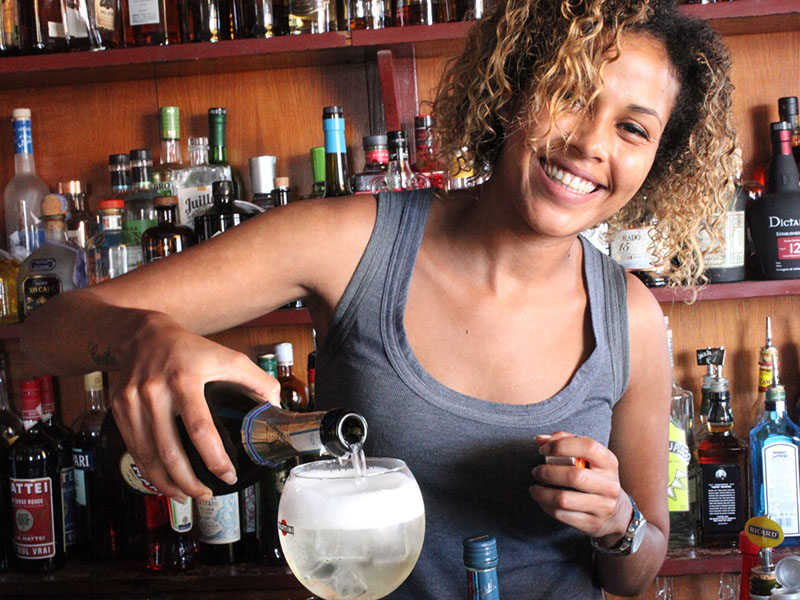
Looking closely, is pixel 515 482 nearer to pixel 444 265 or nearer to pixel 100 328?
pixel 444 265

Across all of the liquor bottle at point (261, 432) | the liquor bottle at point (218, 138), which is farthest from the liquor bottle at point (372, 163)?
the liquor bottle at point (261, 432)

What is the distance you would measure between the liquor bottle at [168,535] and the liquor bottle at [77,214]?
1.75ft

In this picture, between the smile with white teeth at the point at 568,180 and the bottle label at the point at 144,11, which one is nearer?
the smile with white teeth at the point at 568,180

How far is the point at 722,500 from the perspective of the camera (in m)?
1.68

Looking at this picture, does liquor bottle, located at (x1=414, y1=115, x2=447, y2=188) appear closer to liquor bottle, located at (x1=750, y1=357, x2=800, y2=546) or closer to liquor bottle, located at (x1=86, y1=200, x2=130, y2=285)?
liquor bottle, located at (x1=86, y1=200, x2=130, y2=285)

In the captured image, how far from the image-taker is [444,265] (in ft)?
3.93

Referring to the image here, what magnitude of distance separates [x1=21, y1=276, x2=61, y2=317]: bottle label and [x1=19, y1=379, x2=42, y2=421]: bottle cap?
6.0 inches

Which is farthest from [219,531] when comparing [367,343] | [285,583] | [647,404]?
[647,404]

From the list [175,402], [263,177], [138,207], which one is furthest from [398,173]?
[175,402]

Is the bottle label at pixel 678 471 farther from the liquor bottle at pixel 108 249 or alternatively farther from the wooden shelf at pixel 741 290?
the liquor bottle at pixel 108 249

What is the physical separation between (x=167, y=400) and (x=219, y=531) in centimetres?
118

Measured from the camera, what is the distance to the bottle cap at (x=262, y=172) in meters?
1.78

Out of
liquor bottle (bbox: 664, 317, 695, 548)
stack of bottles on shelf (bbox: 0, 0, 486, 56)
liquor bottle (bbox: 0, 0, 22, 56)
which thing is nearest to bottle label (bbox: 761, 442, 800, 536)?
liquor bottle (bbox: 664, 317, 695, 548)

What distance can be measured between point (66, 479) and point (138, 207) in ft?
1.79
